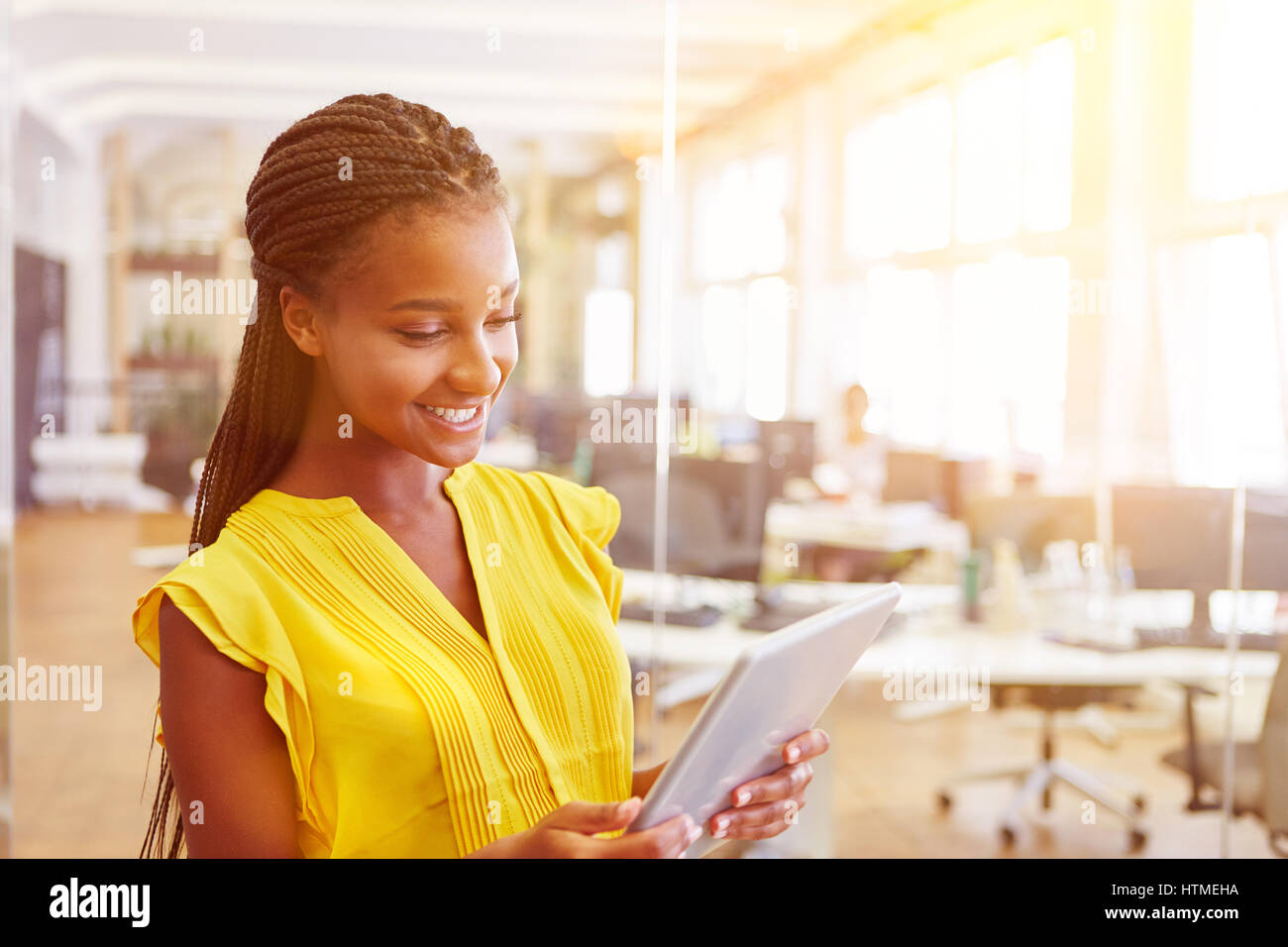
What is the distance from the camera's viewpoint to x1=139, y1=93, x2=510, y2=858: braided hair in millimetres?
1131

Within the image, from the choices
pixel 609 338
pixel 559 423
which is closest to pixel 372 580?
pixel 609 338

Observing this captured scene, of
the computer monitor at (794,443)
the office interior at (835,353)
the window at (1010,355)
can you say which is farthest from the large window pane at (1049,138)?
the computer monitor at (794,443)

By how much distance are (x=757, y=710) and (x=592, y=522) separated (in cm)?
42

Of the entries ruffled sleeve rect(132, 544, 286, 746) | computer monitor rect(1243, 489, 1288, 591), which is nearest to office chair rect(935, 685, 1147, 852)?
computer monitor rect(1243, 489, 1288, 591)

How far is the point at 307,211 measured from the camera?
1134 mm

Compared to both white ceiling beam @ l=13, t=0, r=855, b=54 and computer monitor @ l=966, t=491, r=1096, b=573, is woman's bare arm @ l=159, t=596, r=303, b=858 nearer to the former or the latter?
white ceiling beam @ l=13, t=0, r=855, b=54

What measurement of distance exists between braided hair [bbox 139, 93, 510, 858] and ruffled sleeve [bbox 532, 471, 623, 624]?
323 millimetres

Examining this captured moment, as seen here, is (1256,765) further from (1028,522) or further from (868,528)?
(868,528)

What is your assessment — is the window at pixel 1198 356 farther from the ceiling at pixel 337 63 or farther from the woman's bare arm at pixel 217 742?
the woman's bare arm at pixel 217 742

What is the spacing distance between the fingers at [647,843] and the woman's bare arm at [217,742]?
30 centimetres

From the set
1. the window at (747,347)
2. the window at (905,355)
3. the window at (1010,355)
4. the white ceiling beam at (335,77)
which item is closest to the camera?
the white ceiling beam at (335,77)

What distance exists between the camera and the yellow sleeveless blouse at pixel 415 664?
1.09 metres

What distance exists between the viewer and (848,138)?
8.95 m
